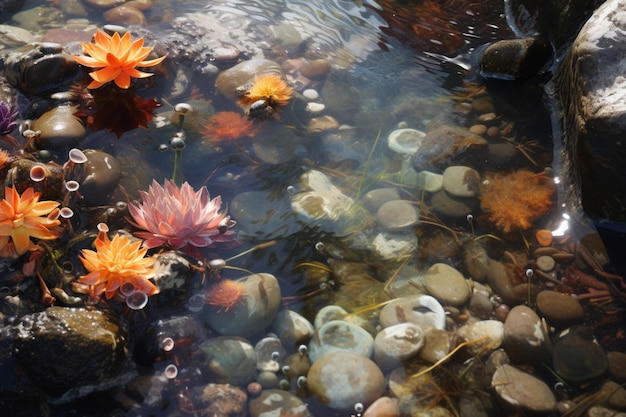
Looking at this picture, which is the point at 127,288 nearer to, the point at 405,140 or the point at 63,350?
the point at 63,350

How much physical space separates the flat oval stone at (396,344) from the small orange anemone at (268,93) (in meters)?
2.23

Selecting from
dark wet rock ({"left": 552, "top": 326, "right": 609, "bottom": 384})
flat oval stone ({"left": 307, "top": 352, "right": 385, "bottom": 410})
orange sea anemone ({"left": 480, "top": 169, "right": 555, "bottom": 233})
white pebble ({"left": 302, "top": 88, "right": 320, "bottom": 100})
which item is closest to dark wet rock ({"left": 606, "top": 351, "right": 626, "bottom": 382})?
dark wet rock ({"left": 552, "top": 326, "right": 609, "bottom": 384})

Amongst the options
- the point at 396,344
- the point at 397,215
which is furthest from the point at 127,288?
the point at 397,215

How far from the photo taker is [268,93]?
179 inches

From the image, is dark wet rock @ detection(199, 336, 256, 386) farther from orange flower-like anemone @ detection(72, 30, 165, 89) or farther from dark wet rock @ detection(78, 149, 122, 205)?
orange flower-like anemone @ detection(72, 30, 165, 89)

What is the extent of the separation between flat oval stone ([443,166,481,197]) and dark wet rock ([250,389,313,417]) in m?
2.02

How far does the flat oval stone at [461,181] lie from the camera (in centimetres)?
412

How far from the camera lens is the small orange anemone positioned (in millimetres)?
4551

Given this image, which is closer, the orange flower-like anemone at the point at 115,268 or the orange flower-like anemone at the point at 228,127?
the orange flower-like anemone at the point at 115,268

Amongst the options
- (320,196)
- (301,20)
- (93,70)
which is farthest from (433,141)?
(93,70)

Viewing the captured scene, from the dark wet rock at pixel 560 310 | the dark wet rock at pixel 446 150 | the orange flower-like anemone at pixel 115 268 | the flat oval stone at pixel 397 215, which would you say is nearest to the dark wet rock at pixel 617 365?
the dark wet rock at pixel 560 310

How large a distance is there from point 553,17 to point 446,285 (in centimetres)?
310

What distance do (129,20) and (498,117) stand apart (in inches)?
145

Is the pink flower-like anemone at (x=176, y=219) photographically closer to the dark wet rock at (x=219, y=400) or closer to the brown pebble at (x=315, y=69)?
the dark wet rock at (x=219, y=400)
